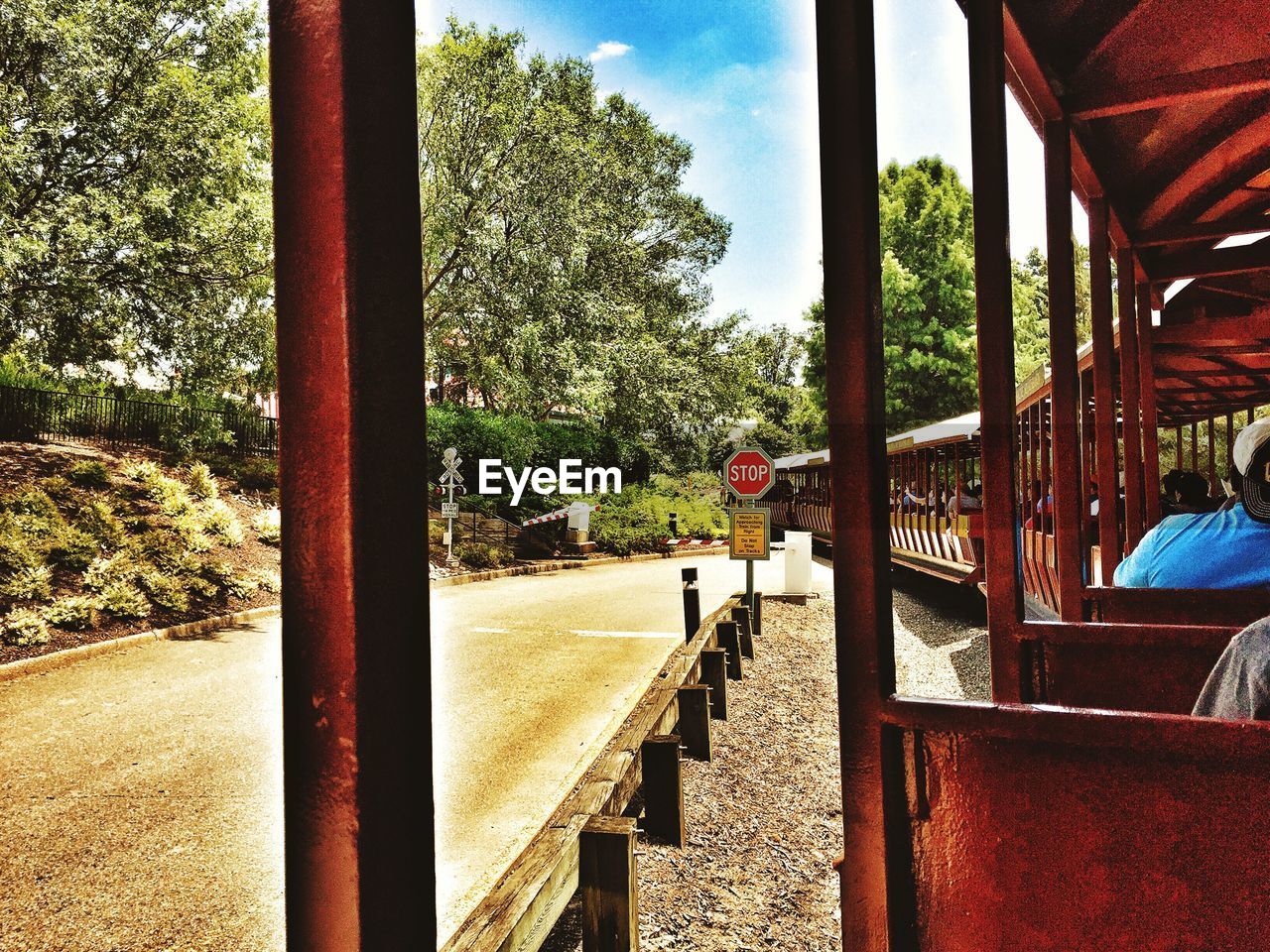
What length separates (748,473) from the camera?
11992 millimetres

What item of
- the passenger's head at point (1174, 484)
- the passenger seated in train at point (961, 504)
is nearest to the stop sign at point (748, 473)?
the passenger seated in train at point (961, 504)

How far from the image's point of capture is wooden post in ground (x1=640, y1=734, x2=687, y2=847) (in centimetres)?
409

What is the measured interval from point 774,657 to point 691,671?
3.16 m

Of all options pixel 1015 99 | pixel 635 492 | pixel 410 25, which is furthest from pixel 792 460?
pixel 410 25

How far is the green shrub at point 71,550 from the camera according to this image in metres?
10.9

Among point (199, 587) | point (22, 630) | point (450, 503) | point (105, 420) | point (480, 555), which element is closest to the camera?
point (22, 630)

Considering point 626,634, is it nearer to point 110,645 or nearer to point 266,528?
point 110,645

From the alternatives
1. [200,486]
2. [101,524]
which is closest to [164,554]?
[101,524]

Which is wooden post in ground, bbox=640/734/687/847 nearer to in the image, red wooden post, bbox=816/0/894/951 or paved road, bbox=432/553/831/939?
paved road, bbox=432/553/831/939

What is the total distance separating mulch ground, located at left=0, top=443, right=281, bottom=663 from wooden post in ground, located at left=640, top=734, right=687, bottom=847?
750 centimetres

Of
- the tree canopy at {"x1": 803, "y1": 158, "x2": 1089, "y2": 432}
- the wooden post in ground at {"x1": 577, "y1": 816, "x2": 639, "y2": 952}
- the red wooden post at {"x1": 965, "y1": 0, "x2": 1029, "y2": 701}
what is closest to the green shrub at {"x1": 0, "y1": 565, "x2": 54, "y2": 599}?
the wooden post in ground at {"x1": 577, "y1": 816, "x2": 639, "y2": 952}

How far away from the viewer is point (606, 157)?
25344 mm

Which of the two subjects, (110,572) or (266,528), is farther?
(266,528)

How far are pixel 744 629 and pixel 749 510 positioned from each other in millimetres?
2881
